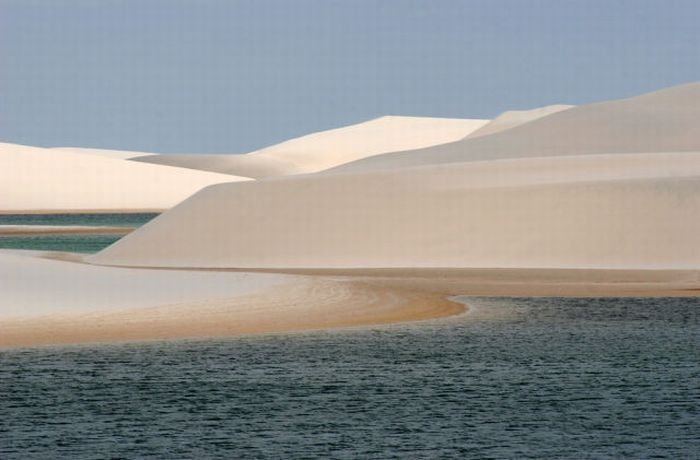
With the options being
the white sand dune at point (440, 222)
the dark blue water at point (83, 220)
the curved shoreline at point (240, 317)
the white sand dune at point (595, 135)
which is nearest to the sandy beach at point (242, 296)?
the curved shoreline at point (240, 317)

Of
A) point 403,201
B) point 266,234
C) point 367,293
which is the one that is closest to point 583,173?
point 403,201

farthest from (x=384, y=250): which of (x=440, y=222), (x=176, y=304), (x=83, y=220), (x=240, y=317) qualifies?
(x=83, y=220)

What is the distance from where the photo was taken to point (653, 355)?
104 feet

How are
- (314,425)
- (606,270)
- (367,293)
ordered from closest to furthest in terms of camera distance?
1. (314,425)
2. (367,293)
3. (606,270)

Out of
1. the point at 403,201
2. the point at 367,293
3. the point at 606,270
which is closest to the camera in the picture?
the point at 367,293

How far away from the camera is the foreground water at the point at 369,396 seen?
22.1 m

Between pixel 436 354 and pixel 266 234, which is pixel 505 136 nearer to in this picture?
pixel 266 234

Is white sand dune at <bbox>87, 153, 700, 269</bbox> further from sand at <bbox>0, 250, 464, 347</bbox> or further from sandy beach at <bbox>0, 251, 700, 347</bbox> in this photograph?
sand at <bbox>0, 250, 464, 347</bbox>

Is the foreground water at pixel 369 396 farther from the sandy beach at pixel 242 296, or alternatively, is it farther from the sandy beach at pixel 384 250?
the sandy beach at pixel 384 250

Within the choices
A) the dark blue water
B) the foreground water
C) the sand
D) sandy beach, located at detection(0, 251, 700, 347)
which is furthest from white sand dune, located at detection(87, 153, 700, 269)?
the dark blue water

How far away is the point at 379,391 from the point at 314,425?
350 centimetres

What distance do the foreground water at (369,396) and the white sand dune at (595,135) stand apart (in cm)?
7219

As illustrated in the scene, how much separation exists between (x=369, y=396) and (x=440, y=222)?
47.7 meters

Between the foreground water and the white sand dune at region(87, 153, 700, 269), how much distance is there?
32040 millimetres
